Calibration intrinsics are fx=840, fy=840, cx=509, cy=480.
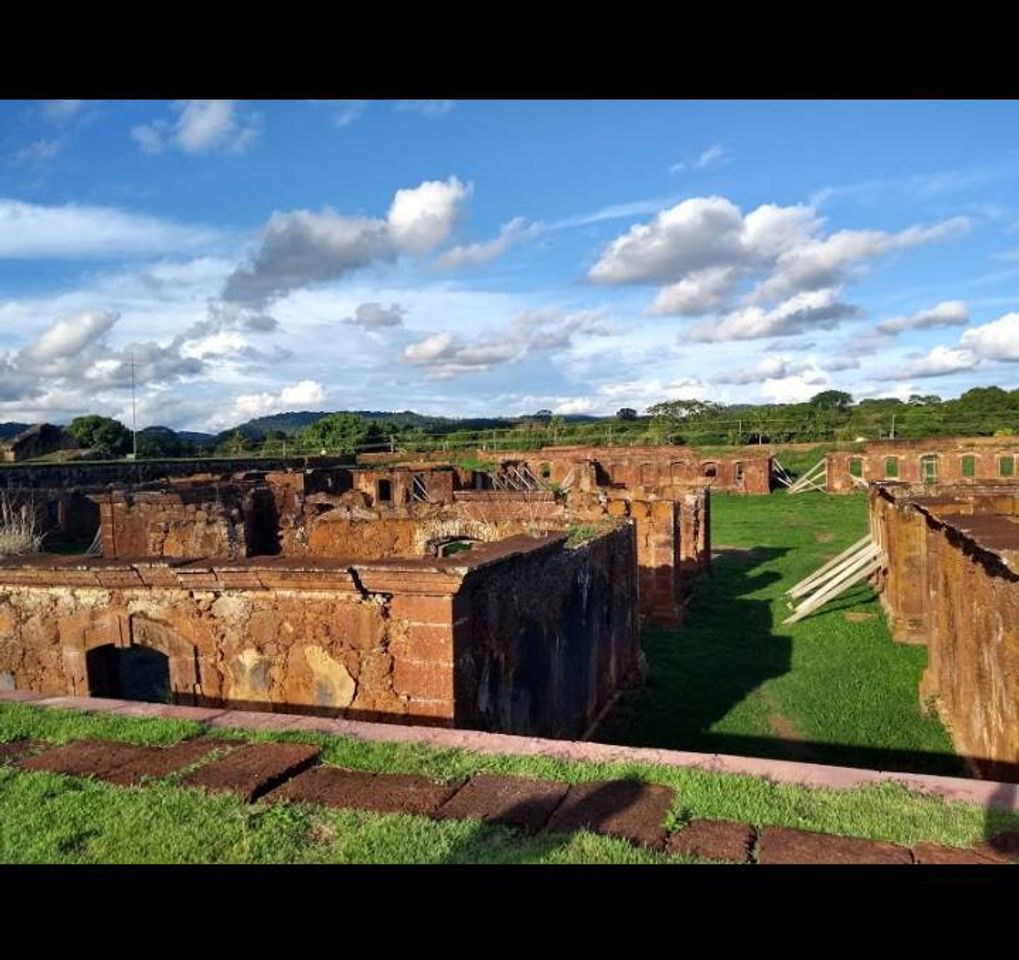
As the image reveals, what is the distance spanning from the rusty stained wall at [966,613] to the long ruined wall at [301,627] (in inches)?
139

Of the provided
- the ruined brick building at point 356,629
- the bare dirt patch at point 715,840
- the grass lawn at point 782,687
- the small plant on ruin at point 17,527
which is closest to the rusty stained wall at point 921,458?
the grass lawn at point 782,687

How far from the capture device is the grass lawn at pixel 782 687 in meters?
8.48

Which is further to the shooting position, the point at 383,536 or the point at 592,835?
the point at 383,536

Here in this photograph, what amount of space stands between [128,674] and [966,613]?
31.7 feet

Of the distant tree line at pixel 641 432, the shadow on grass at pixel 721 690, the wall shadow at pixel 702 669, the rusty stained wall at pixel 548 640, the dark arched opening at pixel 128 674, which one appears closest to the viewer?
the rusty stained wall at pixel 548 640

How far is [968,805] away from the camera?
3666mm

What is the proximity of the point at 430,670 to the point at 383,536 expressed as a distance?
25.3ft

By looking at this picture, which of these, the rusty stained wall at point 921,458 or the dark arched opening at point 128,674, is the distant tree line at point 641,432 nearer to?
the rusty stained wall at point 921,458

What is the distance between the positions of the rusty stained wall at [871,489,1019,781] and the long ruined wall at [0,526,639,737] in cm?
354

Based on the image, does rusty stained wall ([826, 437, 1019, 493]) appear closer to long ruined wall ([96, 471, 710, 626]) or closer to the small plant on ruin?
long ruined wall ([96, 471, 710, 626])

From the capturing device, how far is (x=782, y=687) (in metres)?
10.3

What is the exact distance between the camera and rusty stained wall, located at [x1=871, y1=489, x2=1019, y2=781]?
592 cm
